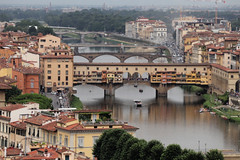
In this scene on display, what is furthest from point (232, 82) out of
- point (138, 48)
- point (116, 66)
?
point (138, 48)

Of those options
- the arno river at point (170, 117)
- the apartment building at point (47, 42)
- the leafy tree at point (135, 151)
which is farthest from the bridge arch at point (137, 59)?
the leafy tree at point (135, 151)

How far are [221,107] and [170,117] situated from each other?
148 inches

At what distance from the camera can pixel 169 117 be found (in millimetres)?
37906

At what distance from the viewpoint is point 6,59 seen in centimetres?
4244

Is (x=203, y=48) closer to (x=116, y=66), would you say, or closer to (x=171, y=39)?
(x=116, y=66)

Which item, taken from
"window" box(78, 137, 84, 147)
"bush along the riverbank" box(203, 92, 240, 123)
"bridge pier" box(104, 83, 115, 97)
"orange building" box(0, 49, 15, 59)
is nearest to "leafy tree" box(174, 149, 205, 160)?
"window" box(78, 137, 84, 147)

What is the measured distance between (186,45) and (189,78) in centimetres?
1411

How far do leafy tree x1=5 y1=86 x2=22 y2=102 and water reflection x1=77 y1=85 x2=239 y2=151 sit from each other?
181 inches

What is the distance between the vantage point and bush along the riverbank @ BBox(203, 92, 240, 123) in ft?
125

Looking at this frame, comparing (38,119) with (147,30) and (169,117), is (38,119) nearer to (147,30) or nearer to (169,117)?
(169,117)

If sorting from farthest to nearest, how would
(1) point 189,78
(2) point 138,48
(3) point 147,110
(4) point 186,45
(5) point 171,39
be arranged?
1. (5) point 171,39
2. (2) point 138,48
3. (4) point 186,45
4. (1) point 189,78
5. (3) point 147,110

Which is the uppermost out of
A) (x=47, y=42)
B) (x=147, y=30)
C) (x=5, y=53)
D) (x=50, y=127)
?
(x=47, y=42)

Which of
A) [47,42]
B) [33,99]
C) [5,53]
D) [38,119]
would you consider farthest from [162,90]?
[38,119]

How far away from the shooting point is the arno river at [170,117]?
30859 mm
